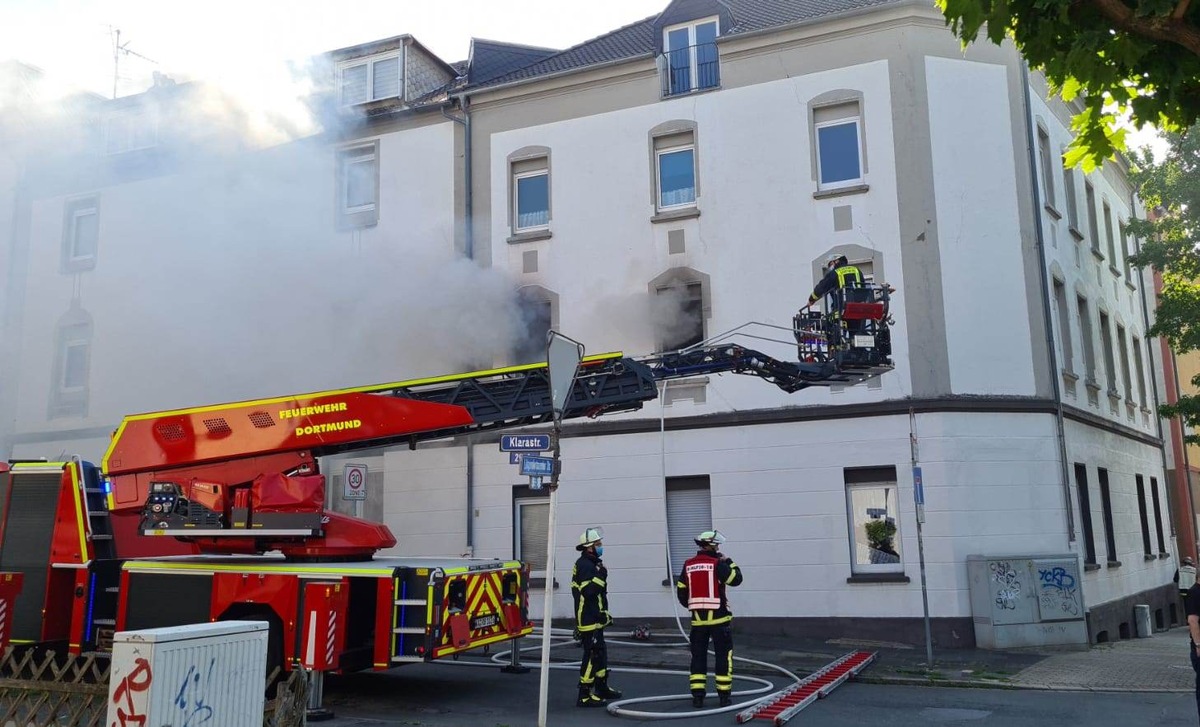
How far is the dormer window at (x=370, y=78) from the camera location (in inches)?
778

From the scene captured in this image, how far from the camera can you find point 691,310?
16469 millimetres

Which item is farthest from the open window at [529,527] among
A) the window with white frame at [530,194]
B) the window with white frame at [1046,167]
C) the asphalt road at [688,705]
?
the window with white frame at [1046,167]

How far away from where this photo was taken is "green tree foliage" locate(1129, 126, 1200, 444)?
17781mm

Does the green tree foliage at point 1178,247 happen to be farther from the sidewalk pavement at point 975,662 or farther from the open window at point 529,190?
the open window at point 529,190

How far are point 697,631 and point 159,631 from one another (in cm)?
567

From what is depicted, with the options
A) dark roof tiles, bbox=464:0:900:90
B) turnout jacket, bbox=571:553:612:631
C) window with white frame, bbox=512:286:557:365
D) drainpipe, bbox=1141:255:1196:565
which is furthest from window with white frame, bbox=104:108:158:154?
drainpipe, bbox=1141:255:1196:565

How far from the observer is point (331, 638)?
30.2ft

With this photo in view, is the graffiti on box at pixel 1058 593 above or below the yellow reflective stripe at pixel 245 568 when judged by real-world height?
below

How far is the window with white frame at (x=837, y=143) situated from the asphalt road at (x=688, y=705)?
26.6ft

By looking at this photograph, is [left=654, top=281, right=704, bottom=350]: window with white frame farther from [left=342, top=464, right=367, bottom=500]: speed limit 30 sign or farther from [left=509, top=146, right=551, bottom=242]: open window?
[left=342, top=464, right=367, bottom=500]: speed limit 30 sign

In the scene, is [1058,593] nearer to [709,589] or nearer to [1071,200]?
[709,589]

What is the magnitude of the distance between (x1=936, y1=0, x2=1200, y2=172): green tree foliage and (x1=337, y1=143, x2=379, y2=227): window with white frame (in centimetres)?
1404

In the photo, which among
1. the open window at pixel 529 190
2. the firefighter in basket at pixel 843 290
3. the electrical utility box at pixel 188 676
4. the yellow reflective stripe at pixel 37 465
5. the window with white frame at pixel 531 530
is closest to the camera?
the electrical utility box at pixel 188 676

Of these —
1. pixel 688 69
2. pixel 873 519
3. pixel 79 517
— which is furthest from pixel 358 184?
pixel 873 519
